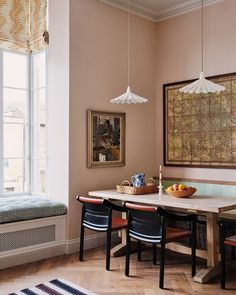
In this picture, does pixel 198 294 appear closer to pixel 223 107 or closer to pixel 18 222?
pixel 18 222

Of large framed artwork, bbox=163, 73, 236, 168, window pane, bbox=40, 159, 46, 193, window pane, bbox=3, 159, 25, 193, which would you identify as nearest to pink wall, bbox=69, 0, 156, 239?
large framed artwork, bbox=163, 73, 236, 168

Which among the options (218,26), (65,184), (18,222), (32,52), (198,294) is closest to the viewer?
(198,294)

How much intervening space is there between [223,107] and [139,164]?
55.1 inches

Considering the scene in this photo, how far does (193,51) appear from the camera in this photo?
4.83 m

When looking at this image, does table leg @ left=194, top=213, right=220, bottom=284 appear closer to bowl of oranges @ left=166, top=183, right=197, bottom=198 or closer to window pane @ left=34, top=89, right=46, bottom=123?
bowl of oranges @ left=166, top=183, right=197, bottom=198

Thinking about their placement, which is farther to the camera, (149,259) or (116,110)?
(116,110)

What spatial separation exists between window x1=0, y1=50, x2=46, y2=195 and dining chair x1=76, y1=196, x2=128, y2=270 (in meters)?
1.02

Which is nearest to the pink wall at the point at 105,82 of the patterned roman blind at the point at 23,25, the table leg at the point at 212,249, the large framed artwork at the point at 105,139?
the large framed artwork at the point at 105,139

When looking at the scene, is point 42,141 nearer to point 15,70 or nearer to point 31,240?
point 15,70

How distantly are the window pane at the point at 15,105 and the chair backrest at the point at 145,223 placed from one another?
2083 millimetres

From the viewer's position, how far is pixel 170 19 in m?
5.13

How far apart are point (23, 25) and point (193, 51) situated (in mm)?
2216

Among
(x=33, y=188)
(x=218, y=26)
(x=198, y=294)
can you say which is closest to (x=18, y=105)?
(x=33, y=188)

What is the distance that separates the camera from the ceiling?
4.78 meters
